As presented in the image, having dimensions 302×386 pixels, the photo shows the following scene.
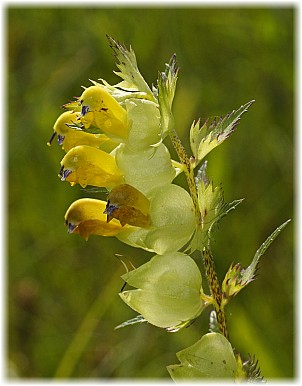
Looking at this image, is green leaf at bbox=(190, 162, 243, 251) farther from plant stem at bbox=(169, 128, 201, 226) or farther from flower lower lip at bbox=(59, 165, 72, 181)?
flower lower lip at bbox=(59, 165, 72, 181)

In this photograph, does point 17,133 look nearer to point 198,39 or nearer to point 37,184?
point 37,184

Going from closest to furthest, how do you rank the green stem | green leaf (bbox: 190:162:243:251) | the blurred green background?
1. green leaf (bbox: 190:162:243:251)
2. the green stem
3. the blurred green background

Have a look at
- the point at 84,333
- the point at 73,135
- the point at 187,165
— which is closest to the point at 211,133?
the point at 187,165

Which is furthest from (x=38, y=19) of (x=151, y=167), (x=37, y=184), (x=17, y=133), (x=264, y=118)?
(x=151, y=167)

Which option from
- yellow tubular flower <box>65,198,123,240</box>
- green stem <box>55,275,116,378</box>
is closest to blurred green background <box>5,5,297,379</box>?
green stem <box>55,275,116,378</box>

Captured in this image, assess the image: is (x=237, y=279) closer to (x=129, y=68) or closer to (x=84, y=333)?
(x=129, y=68)

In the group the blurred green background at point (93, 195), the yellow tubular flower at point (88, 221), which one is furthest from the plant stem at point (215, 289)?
the blurred green background at point (93, 195)
